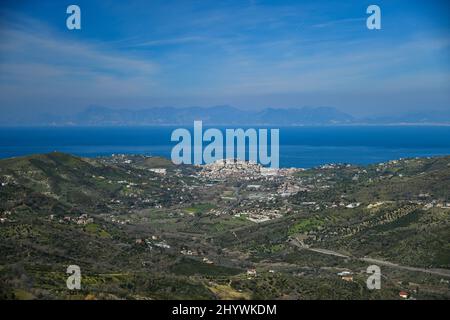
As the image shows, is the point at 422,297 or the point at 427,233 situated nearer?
the point at 422,297

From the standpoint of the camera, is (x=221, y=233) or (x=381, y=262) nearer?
(x=381, y=262)

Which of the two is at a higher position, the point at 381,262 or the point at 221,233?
the point at 221,233

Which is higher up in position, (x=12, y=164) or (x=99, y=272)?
(x=12, y=164)

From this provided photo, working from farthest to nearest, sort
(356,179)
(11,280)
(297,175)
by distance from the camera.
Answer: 1. (297,175)
2. (356,179)
3. (11,280)

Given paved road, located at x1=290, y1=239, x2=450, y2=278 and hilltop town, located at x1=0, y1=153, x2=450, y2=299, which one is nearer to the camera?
hilltop town, located at x1=0, y1=153, x2=450, y2=299

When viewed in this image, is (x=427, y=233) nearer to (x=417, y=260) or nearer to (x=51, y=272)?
(x=417, y=260)

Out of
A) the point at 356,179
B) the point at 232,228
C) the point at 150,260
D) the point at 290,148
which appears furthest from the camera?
the point at 290,148

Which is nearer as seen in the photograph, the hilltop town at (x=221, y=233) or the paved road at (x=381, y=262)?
the hilltop town at (x=221, y=233)
